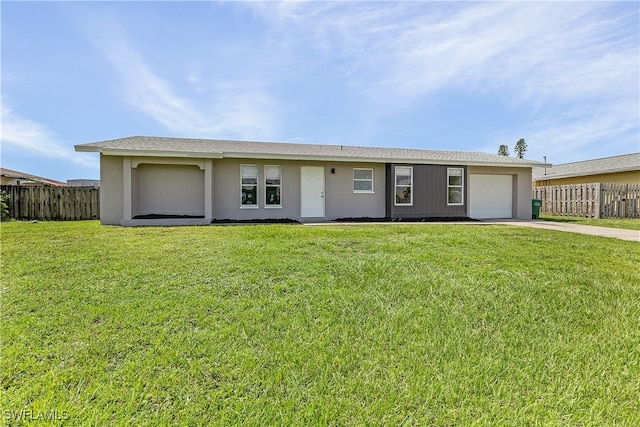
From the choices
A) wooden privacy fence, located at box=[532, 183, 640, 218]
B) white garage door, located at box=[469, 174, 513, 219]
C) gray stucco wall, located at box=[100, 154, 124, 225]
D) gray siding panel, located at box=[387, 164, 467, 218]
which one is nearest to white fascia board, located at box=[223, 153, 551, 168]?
gray siding panel, located at box=[387, 164, 467, 218]

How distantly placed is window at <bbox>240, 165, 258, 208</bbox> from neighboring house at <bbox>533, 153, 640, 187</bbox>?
21.4m

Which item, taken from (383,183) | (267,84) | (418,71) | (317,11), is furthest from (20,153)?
(418,71)

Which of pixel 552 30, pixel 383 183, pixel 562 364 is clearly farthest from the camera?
pixel 383 183

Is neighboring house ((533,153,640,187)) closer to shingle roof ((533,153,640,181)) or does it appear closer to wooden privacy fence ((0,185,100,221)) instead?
shingle roof ((533,153,640,181))

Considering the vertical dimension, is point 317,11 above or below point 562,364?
above

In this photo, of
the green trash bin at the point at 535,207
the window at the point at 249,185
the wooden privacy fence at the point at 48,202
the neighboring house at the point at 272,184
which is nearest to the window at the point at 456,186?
the neighboring house at the point at 272,184

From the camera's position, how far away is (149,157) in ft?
36.4

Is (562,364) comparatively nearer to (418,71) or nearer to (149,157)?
(418,71)

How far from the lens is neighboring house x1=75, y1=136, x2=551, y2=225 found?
11.2 meters

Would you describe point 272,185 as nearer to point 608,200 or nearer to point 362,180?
point 362,180

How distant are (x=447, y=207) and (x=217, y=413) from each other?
13.3 meters

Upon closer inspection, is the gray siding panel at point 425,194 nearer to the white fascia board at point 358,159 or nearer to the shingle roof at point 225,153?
the white fascia board at point 358,159

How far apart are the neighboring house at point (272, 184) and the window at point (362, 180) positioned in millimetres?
43

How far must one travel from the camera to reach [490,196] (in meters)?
14.7
